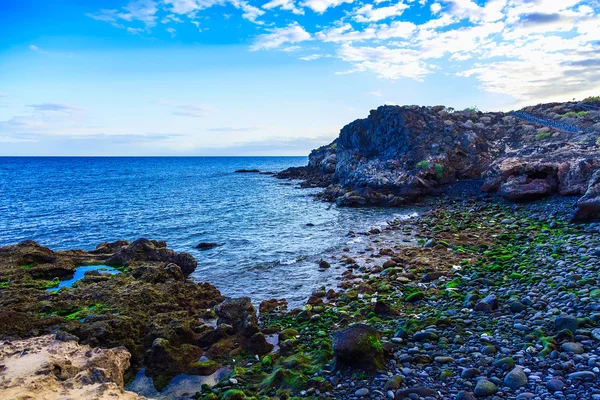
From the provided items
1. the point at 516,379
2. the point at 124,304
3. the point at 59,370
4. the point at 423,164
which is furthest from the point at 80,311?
the point at 423,164

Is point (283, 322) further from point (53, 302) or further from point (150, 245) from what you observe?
point (150, 245)

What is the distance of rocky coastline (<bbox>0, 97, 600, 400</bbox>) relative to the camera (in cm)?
849

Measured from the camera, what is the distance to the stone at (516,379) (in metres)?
7.44

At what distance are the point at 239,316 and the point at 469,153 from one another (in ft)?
129

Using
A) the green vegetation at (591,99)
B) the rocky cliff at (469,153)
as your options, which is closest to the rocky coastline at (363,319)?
the rocky cliff at (469,153)

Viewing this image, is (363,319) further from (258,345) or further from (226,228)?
(226,228)

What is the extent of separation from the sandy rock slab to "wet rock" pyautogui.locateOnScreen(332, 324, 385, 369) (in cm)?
518

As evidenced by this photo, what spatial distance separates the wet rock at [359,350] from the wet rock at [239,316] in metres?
4.21

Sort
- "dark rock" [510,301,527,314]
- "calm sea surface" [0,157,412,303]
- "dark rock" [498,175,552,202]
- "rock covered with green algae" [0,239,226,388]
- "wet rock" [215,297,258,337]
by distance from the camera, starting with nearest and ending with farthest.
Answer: "dark rock" [510,301,527,314] → "rock covered with green algae" [0,239,226,388] → "wet rock" [215,297,258,337] → "calm sea surface" [0,157,412,303] → "dark rock" [498,175,552,202]

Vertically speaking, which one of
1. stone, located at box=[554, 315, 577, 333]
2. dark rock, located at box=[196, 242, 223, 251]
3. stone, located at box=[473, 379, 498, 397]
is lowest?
dark rock, located at box=[196, 242, 223, 251]

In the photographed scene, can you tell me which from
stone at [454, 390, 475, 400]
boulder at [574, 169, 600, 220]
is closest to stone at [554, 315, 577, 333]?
stone at [454, 390, 475, 400]

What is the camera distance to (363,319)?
12.8 m

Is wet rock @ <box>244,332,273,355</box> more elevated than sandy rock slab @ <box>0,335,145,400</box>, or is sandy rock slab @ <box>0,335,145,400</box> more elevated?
sandy rock slab @ <box>0,335,145,400</box>

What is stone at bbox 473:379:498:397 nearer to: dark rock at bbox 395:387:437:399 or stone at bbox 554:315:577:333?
dark rock at bbox 395:387:437:399
